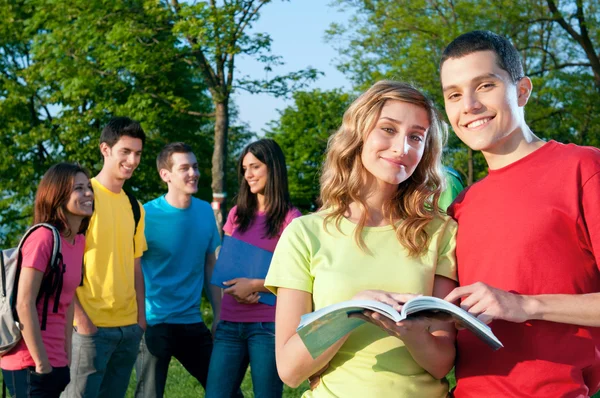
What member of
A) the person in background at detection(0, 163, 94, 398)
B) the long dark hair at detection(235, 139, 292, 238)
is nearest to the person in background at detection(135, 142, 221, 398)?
the long dark hair at detection(235, 139, 292, 238)

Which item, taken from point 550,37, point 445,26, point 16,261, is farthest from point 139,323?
point 550,37

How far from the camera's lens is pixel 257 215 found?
596 centimetres

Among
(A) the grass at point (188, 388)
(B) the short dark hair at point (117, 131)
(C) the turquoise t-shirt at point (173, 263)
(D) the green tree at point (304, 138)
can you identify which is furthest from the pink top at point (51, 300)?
(D) the green tree at point (304, 138)

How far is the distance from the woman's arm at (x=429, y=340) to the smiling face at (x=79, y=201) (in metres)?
3.25

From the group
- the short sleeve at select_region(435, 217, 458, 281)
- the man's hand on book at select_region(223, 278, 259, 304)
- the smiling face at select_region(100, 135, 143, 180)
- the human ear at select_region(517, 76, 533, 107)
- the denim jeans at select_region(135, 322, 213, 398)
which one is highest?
the human ear at select_region(517, 76, 533, 107)

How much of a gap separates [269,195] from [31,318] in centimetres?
195

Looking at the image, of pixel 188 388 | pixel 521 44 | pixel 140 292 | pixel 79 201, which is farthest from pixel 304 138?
pixel 79 201

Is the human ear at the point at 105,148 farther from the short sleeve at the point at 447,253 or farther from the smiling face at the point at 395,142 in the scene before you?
Result: the short sleeve at the point at 447,253

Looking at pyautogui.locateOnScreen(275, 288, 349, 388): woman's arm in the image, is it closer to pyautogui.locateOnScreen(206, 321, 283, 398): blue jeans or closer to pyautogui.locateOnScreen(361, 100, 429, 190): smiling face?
pyautogui.locateOnScreen(361, 100, 429, 190): smiling face

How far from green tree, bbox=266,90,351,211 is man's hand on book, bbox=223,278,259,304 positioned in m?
41.4

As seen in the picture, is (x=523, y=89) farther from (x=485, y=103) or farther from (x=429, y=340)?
(x=429, y=340)

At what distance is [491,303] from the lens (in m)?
2.31

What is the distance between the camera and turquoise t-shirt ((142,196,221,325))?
643 cm

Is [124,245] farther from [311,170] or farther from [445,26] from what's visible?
[311,170]
